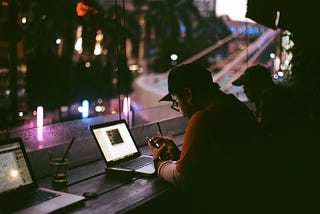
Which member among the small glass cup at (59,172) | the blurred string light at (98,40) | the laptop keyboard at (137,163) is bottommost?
the laptop keyboard at (137,163)

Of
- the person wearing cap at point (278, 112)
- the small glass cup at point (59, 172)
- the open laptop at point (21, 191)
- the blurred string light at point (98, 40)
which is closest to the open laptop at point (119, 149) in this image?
the small glass cup at point (59, 172)

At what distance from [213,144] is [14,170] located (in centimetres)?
100

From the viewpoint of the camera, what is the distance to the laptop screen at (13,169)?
193cm

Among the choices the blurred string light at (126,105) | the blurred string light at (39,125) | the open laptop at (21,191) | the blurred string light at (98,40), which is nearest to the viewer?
the open laptop at (21,191)

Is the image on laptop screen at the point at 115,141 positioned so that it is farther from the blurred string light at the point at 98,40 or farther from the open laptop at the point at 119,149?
the blurred string light at the point at 98,40

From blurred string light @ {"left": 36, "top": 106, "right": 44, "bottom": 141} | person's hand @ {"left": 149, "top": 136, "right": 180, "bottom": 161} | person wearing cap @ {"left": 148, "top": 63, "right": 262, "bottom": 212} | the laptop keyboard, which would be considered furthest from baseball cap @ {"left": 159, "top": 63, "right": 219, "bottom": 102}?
blurred string light @ {"left": 36, "top": 106, "right": 44, "bottom": 141}

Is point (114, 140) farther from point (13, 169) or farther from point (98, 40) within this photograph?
point (98, 40)

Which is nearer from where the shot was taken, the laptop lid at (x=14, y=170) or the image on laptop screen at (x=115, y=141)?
the laptop lid at (x=14, y=170)

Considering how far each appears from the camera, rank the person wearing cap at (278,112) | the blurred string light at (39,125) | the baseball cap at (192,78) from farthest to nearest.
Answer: the person wearing cap at (278,112) < the blurred string light at (39,125) < the baseball cap at (192,78)

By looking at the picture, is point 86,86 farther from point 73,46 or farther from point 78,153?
point 78,153

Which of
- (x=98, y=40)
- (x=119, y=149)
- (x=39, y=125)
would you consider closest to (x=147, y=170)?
(x=119, y=149)

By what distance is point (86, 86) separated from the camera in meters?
8.72

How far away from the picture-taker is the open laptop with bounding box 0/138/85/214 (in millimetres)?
1782

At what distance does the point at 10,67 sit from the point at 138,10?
22.6 ft
